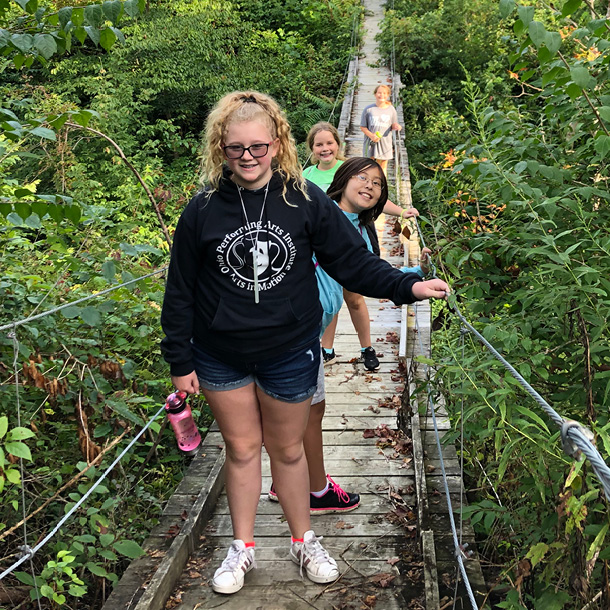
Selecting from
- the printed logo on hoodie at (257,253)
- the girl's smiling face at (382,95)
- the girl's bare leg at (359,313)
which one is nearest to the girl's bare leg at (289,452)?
the printed logo on hoodie at (257,253)

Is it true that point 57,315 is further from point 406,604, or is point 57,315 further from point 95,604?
point 406,604

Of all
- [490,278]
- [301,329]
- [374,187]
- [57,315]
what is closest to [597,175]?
[490,278]

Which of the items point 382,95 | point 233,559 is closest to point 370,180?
point 233,559

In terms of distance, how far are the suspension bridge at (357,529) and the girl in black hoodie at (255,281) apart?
455 millimetres

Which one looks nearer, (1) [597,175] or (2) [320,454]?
(1) [597,175]

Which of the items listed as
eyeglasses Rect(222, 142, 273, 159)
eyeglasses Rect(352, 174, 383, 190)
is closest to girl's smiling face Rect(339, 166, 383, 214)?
eyeglasses Rect(352, 174, 383, 190)

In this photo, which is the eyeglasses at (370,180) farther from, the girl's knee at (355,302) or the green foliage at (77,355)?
the girl's knee at (355,302)

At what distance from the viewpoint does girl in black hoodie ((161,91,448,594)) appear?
2631mm

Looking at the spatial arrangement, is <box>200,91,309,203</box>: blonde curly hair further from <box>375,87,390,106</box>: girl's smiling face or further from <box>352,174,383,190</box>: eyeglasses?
<box>375,87,390,106</box>: girl's smiling face

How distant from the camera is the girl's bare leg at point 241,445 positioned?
9.22 feet

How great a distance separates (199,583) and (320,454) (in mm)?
796

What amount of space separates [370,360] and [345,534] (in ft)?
7.10

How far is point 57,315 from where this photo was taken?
3994 millimetres

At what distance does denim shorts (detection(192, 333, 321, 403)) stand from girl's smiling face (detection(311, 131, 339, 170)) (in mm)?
2982
